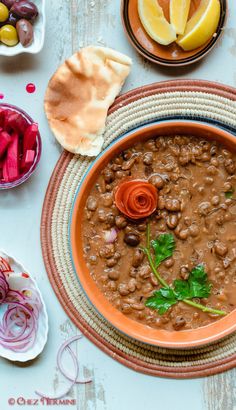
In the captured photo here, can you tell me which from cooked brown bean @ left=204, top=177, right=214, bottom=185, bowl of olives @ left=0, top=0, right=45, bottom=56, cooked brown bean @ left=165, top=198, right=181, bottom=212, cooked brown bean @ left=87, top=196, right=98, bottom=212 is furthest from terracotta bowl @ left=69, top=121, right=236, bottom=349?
bowl of olives @ left=0, top=0, right=45, bottom=56

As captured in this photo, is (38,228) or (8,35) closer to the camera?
(8,35)

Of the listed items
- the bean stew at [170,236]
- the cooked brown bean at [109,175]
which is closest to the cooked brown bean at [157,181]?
the bean stew at [170,236]

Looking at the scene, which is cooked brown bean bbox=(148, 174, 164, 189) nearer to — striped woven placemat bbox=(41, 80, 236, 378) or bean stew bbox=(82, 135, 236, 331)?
bean stew bbox=(82, 135, 236, 331)

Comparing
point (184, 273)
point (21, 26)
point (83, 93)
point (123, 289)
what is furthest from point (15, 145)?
point (184, 273)

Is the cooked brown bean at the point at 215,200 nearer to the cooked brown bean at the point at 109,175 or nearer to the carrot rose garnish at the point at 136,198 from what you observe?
the carrot rose garnish at the point at 136,198

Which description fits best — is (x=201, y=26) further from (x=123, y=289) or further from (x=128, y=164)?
(x=123, y=289)
